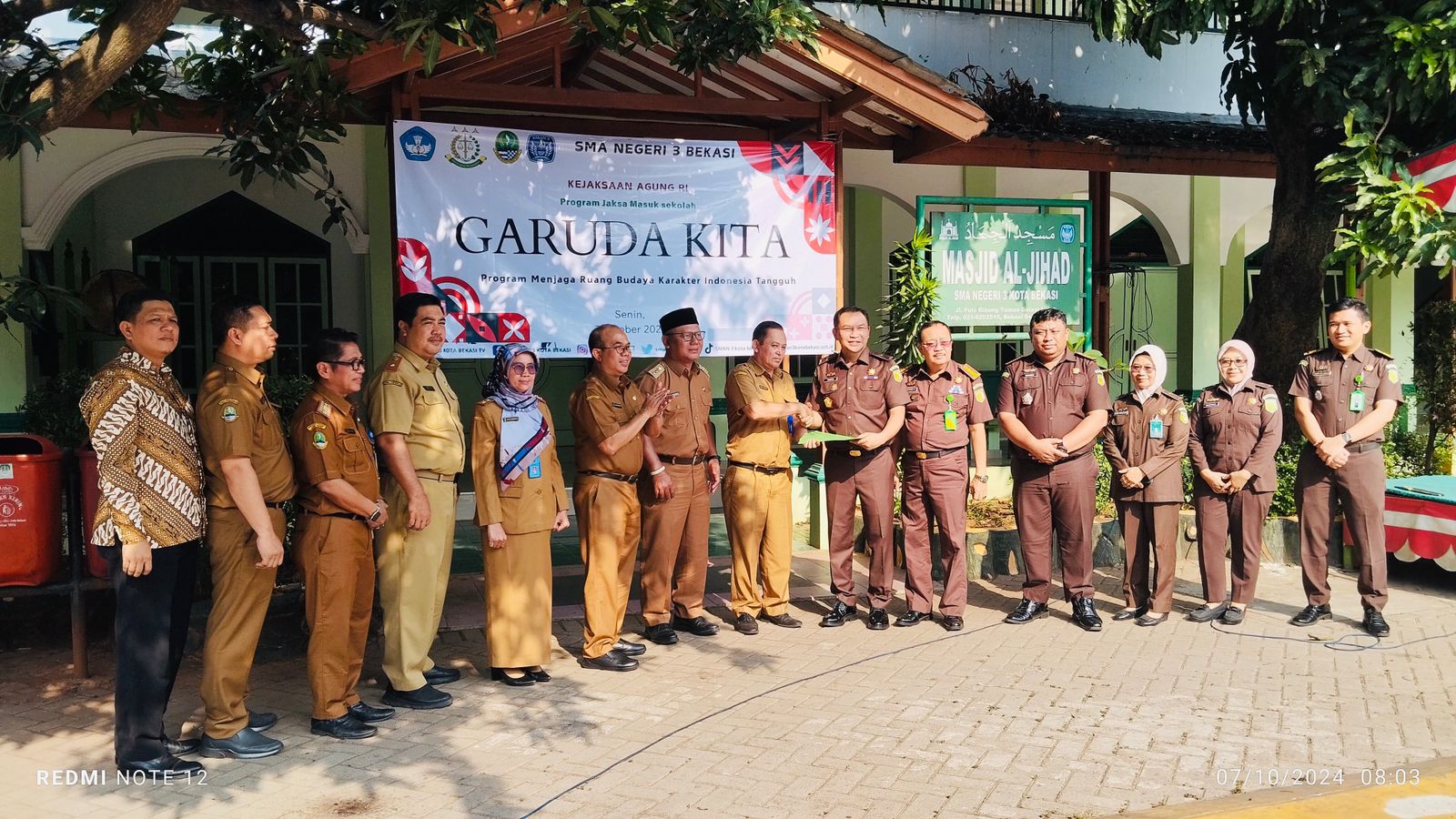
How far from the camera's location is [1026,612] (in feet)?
21.4

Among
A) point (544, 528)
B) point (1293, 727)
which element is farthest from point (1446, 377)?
point (544, 528)

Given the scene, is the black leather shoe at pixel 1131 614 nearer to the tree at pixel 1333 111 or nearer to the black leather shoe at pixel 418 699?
the tree at pixel 1333 111

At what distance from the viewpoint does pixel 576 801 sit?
399 cm

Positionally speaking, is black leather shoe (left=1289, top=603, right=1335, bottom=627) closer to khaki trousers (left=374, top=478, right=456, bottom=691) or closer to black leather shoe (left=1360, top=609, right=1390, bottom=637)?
black leather shoe (left=1360, top=609, right=1390, bottom=637)

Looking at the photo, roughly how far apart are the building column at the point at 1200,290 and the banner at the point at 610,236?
20.8 ft

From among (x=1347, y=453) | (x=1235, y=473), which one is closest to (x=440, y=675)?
(x=1235, y=473)

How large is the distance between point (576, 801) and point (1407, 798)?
2.87 m

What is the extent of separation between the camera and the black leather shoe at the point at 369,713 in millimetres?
4805

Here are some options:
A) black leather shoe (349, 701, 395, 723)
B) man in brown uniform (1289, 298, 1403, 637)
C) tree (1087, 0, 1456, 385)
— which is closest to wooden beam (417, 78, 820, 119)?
tree (1087, 0, 1456, 385)

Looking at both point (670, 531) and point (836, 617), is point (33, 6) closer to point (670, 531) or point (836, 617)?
point (670, 531)

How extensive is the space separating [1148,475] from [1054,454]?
0.55m

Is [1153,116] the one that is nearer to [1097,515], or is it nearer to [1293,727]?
[1097,515]

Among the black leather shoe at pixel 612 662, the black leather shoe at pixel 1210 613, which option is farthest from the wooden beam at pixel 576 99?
the black leather shoe at pixel 1210 613

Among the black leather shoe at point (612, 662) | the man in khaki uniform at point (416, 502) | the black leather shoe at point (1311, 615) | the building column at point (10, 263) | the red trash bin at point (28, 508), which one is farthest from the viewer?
the building column at point (10, 263)
